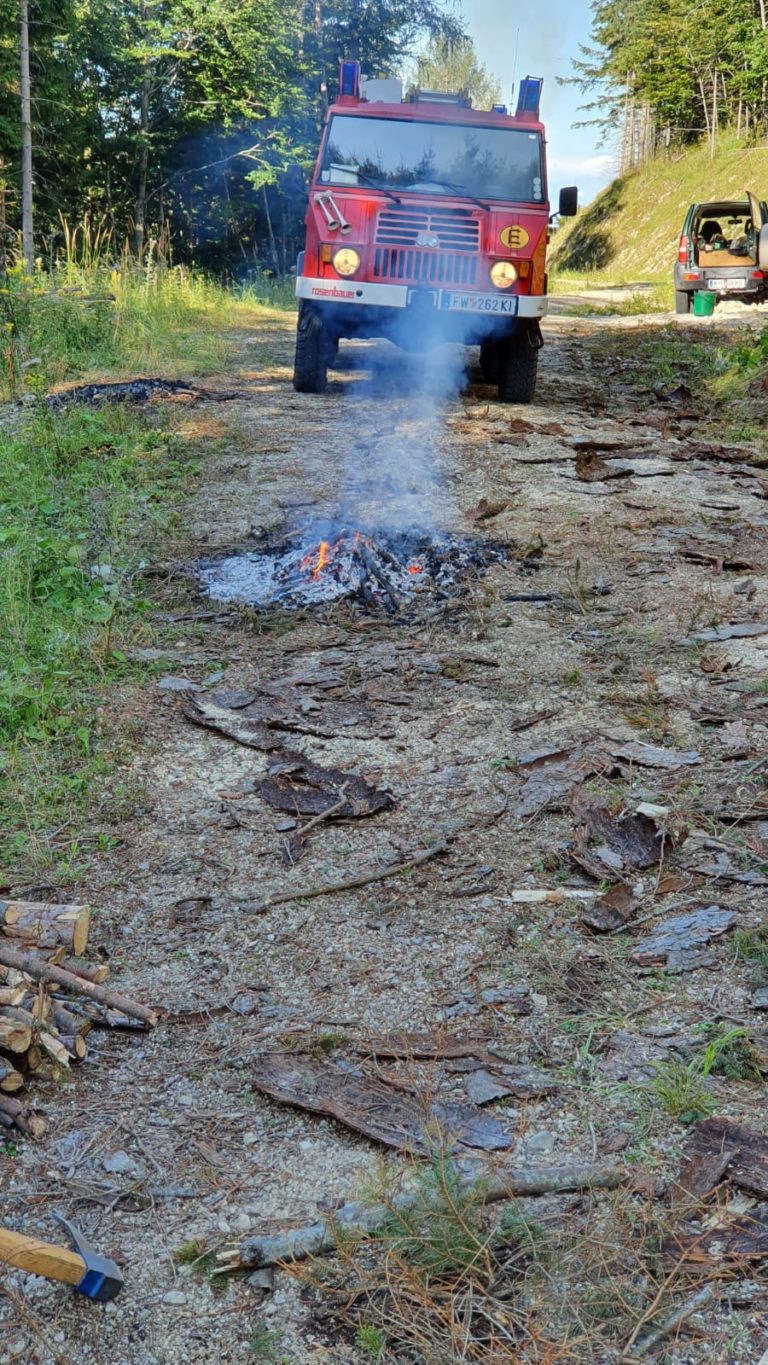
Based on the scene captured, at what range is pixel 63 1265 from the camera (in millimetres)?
1961

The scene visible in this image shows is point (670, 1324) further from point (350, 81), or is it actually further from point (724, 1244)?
point (350, 81)

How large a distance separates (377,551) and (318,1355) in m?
4.70

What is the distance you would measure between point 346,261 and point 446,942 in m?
7.49

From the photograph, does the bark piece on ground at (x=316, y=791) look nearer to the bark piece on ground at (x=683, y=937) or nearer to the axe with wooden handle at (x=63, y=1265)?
the bark piece on ground at (x=683, y=937)

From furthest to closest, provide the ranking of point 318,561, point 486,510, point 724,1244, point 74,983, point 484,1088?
point 486,510 → point 318,561 → point 74,983 → point 484,1088 → point 724,1244

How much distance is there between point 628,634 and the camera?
206 inches

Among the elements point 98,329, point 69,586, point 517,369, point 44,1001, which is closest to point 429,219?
point 517,369

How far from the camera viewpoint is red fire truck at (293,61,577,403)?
9188 mm

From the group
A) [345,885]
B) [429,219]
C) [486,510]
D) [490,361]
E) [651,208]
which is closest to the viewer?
[345,885]

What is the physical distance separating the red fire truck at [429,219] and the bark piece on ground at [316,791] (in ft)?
20.3

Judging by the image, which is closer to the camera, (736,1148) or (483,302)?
(736,1148)

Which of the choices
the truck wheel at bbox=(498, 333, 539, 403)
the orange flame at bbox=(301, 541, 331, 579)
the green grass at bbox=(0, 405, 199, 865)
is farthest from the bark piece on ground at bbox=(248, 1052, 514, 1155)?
the truck wheel at bbox=(498, 333, 539, 403)

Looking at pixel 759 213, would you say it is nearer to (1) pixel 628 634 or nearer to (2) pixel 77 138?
(1) pixel 628 634

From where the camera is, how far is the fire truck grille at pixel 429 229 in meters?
9.16
